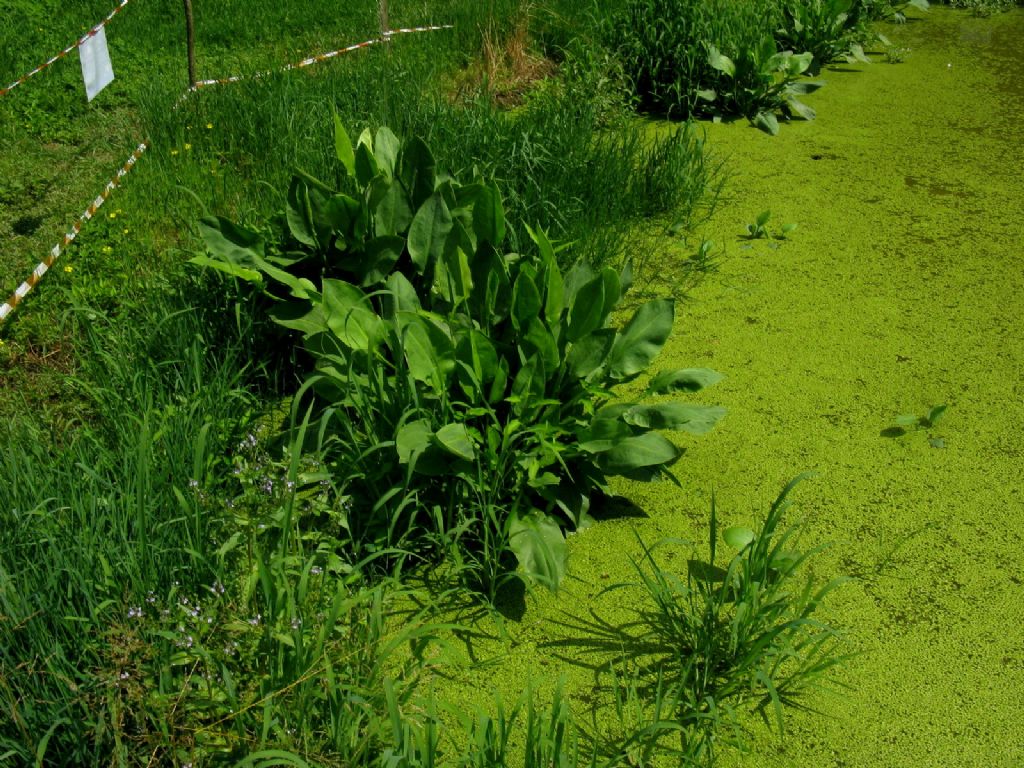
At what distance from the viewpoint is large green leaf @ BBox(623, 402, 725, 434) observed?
2.35 m

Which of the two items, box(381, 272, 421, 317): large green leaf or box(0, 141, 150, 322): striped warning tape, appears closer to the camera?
box(381, 272, 421, 317): large green leaf

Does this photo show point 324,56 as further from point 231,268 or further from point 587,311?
A: point 587,311

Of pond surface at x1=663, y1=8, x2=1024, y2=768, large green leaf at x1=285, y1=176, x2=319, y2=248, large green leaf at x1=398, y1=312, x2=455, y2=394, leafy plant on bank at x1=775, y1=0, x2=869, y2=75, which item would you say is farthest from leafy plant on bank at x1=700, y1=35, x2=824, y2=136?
large green leaf at x1=398, y1=312, x2=455, y2=394

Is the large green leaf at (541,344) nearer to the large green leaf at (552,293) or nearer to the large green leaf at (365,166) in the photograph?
the large green leaf at (552,293)

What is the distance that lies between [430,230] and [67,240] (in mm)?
1262

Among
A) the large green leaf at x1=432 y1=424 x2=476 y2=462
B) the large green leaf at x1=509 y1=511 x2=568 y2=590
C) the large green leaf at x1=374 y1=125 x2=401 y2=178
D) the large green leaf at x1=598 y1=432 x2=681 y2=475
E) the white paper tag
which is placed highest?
the white paper tag

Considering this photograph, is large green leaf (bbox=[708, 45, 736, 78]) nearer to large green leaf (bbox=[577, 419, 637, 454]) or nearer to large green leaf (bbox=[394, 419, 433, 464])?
large green leaf (bbox=[577, 419, 637, 454])

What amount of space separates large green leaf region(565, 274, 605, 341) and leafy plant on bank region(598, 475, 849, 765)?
1.99 feet

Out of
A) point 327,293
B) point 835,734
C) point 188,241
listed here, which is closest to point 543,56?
point 188,241

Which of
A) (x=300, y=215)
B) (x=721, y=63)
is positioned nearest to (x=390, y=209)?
(x=300, y=215)

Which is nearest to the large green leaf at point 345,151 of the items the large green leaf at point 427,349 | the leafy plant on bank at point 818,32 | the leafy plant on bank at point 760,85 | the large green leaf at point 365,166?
the large green leaf at point 365,166

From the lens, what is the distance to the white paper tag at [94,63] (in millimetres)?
3332

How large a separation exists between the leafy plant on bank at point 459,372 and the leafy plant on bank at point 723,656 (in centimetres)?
25

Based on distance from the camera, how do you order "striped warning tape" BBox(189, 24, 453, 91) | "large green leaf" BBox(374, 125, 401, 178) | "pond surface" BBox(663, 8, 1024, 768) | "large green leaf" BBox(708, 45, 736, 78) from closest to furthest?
"pond surface" BBox(663, 8, 1024, 768) → "large green leaf" BBox(374, 125, 401, 178) → "striped warning tape" BBox(189, 24, 453, 91) → "large green leaf" BBox(708, 45, 736, 78)
